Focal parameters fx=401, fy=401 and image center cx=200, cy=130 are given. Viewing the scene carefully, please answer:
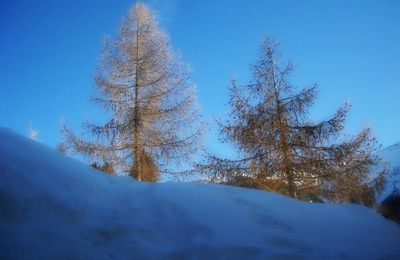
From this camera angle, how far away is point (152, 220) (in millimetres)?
5676

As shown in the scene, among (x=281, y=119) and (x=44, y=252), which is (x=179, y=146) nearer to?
(x=281, y=119)

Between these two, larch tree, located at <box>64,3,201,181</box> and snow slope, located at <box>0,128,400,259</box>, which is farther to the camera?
larch tree, located at <box>64,3,201,181</box>

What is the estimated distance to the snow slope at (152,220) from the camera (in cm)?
472

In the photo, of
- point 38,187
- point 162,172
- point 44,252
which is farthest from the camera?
point 162,172

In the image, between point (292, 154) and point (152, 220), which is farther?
point (292, 154)

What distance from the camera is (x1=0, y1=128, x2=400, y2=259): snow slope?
4719mm

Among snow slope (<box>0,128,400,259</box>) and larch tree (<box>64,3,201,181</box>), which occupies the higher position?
larch tree (<box>64,3,201,181</box>)

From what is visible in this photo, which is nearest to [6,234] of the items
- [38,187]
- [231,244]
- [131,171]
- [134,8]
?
[38,187]

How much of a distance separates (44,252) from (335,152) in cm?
940

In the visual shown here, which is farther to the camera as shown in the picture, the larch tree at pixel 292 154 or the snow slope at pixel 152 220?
the larch tree at pixel 292 154

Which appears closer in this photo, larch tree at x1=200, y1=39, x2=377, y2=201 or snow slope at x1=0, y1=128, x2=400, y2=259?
snow slope at x1=0, y1=128, x2=400, y2=259

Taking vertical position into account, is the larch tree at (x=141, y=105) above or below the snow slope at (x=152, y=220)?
above

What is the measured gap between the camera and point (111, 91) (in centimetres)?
1396

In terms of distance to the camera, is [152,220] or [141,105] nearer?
[152,220]
